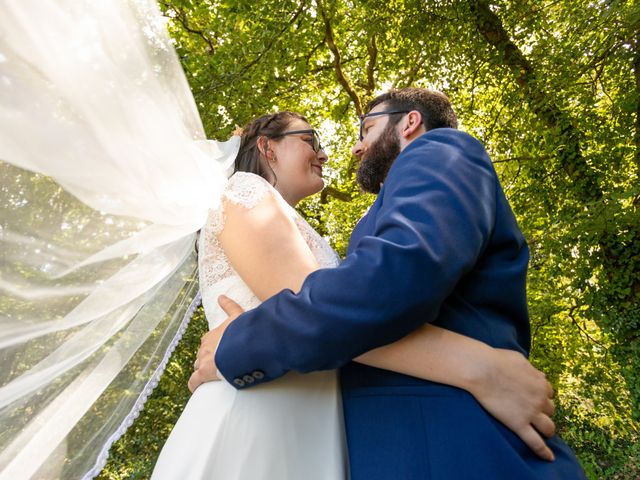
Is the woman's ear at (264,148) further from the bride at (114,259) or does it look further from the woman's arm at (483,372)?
the woman's arm at (483,372)

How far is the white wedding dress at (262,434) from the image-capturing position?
4.45 ft

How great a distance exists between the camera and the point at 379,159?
2244 millimetres

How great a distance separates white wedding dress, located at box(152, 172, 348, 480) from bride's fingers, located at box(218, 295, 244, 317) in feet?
0.66

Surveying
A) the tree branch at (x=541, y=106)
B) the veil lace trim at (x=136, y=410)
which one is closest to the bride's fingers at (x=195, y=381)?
the veil lace trim at (x=136, y=410)

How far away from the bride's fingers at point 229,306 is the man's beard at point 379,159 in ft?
2.78

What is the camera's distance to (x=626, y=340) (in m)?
6.94

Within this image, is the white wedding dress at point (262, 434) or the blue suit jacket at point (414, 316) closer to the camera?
the blue suit jacket at point (414, 316)

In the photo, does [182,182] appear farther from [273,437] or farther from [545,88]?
[545,88]

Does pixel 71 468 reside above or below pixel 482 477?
above

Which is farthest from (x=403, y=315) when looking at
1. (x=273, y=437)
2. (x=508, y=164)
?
(x=508, y=164)

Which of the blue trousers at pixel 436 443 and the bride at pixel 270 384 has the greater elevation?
the bride at pixel 270 384

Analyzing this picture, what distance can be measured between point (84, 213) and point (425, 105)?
144 cm

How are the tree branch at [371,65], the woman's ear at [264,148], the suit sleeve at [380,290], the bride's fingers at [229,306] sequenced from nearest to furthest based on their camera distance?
the suit sleeve at [380,290] < the bride's fingers at [229,306] < the woman's ear at [264,148] < the tree branch at [371,65]

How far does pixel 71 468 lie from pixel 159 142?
89 centimetres
